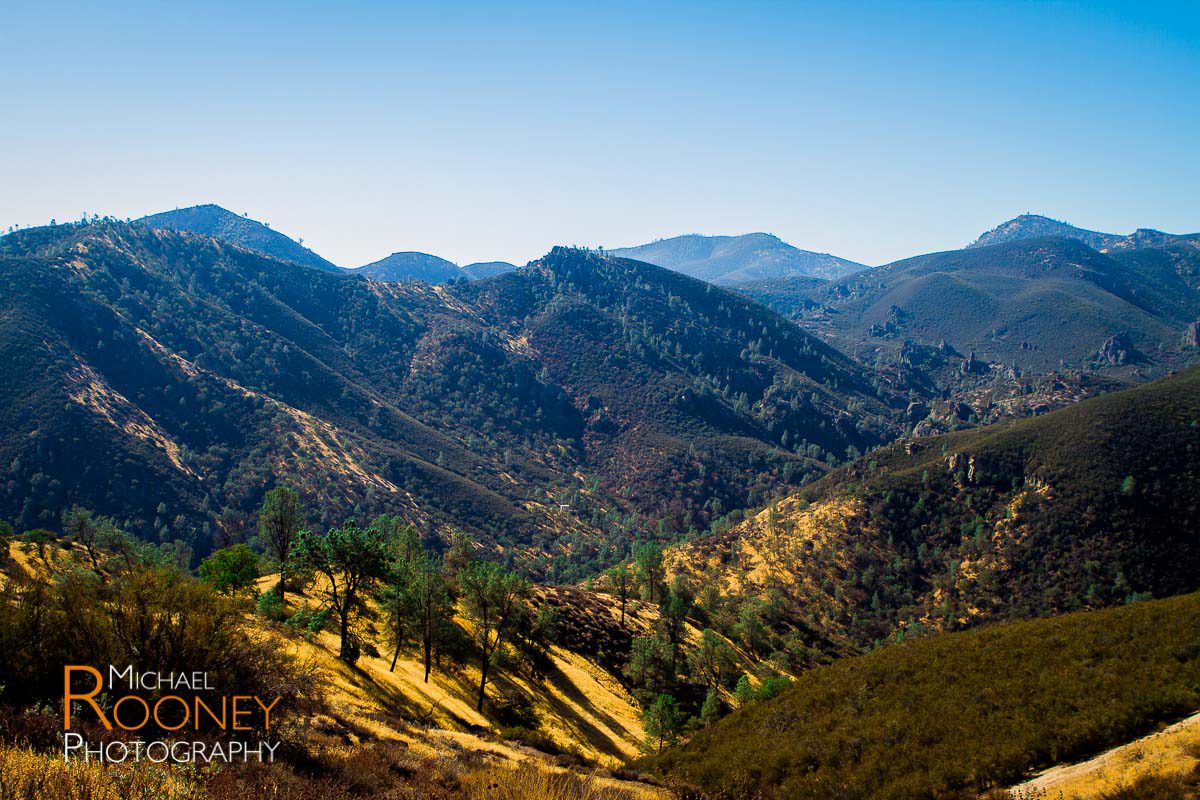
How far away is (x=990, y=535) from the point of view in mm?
104750

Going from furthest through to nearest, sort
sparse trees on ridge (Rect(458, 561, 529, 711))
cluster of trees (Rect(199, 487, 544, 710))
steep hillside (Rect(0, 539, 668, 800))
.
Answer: sparse trees on ridge (Rect(458, 561, 529, 711)) → cluster of trees (Rect(199, 487, 544, 710)) → steep hillside (Rect(0, 539, 668, 800))

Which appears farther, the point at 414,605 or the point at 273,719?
the point at 414,605

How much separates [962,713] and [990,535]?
336 ft

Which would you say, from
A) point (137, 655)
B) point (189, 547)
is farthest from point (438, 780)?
point (189, 547)

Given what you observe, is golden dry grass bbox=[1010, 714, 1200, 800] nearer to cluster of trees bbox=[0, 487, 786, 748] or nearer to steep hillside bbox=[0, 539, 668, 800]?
steep hillside bbox=[0, 539, 668, 800]

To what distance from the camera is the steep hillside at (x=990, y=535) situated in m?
89.8

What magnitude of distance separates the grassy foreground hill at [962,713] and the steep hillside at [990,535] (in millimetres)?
49207

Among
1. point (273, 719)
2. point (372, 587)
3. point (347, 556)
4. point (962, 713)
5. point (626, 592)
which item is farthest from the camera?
point (626, 592)

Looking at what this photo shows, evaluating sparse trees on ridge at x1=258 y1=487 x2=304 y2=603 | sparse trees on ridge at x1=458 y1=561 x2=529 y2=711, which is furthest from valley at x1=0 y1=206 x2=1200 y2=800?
sparse trees on ridge at x1=258 y1=487 x2=304 y2=603

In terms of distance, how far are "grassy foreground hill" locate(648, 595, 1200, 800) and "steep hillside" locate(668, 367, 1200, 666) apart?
49.2 metres

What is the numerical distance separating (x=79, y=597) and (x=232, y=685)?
430cm

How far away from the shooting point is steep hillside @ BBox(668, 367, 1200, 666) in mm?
89812

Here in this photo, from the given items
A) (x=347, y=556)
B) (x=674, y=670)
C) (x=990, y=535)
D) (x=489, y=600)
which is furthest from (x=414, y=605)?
(x=990, y=535)

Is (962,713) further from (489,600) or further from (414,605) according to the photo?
(414,605)
